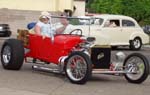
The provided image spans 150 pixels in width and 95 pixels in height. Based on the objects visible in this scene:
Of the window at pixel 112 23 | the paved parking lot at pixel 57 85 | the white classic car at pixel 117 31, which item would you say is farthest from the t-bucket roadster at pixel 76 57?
the window at pixel 112 23

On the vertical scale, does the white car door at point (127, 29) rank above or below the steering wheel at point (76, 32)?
below

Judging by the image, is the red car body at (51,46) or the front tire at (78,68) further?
the red car body at (51,46)

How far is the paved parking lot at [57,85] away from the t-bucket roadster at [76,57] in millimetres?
218

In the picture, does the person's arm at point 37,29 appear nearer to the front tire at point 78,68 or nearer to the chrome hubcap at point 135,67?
the front tire at point 78,68

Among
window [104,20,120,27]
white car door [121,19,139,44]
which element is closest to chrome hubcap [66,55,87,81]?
window [104,20,120,27]

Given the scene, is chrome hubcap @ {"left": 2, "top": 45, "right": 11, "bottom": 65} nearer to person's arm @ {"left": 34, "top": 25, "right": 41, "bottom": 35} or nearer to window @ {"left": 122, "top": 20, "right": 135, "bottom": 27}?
person's arm @ {"left": 34, "top": 25, "right": 41, "bottom": 35}

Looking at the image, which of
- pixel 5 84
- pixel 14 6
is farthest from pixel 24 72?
pixel 14 6

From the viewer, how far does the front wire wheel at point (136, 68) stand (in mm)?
11250

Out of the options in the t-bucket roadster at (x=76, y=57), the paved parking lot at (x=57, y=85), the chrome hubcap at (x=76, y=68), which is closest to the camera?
the paved parking lot at (x=57, y=85)

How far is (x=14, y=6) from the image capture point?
1394 inches

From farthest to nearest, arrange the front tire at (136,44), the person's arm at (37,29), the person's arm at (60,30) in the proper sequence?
the front tire at (136,44), the person's arm at (37,29), the person's arm at (60,30)

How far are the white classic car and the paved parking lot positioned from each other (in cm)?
995

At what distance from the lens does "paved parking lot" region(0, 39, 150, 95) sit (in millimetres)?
9807

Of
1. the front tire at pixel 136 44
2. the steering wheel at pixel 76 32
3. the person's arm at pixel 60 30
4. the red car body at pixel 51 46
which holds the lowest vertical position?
the front tire at pixel 136 44
